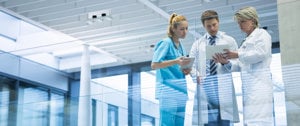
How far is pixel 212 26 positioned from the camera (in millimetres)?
Answer: 3912

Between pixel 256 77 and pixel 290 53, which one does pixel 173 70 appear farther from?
pixel 290 53

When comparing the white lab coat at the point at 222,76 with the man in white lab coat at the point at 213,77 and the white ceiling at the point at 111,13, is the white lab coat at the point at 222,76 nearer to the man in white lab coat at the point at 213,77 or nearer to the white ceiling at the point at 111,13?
the man in white lab coat at the point at 213,77

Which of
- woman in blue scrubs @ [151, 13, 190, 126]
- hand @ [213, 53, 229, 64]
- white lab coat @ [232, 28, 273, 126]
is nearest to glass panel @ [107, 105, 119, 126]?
woman in blue scrubs @ [151, 13, 190, 126]

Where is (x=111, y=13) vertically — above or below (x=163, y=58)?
above

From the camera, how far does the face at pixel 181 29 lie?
3.97 metres

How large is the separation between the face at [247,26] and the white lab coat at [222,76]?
12cm

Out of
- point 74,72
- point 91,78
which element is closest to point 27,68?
point 74,72

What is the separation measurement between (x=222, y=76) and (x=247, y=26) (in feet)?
1.21

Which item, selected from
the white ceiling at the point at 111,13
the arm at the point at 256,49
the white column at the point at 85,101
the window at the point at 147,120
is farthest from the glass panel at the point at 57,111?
the white ceiling at the point at 111,13

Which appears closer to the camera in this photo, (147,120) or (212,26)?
(212,26)

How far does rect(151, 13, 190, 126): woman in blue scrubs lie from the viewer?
396 cm

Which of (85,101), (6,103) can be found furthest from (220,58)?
(6,103)

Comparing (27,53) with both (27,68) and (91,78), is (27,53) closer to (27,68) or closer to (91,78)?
(91,78)

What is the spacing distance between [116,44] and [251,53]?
3868mm
